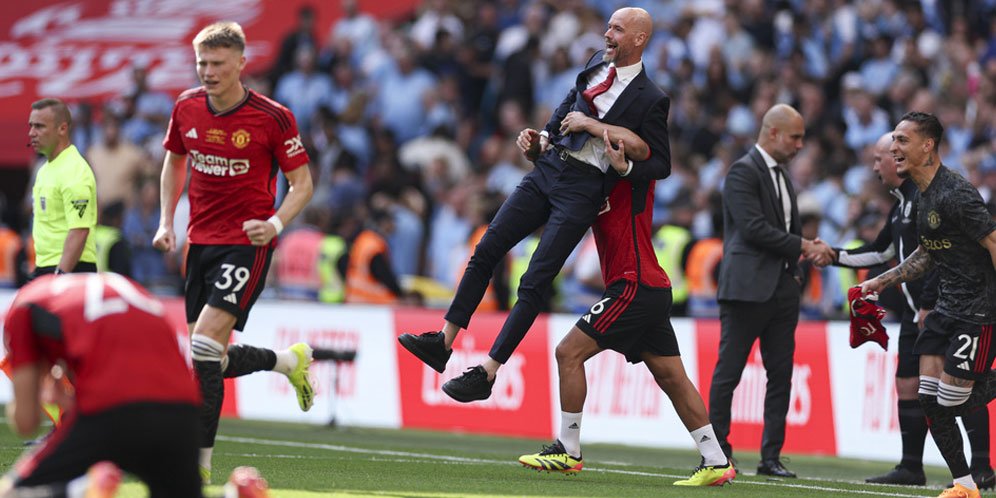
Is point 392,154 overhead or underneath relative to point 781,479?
overhead

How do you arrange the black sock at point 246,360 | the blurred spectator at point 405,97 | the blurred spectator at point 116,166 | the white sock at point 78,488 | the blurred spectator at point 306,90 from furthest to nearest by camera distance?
the blurred spectator at point 306,90 → the blurred spectator at point 405,97 → the blurred spectator at point 116,166 → the black sock at point 246,360 → the white sock at point 78,488

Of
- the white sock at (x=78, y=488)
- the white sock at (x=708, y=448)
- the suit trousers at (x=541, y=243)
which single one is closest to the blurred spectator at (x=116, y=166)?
the suit trousers at (x=541, y=243)

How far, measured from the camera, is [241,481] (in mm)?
6445

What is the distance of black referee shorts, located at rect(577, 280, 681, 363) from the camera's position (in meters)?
9.99

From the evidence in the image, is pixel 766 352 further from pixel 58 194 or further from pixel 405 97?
pixel 405 97

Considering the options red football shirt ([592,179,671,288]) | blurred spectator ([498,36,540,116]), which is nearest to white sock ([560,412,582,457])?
red football shirt ([592,179,671,288])

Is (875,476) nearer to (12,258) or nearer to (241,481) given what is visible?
(241,481)

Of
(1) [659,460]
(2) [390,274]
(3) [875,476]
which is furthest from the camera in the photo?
(2) [390,274]

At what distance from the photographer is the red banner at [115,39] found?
24.2m

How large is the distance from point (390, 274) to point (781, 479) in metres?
7.29

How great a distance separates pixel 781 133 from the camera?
11.9 m

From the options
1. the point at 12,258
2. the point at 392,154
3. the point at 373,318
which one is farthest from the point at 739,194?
the point at 12,258

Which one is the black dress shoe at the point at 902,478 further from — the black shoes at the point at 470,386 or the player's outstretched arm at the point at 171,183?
the player's outstretched arm at the point at 171,183

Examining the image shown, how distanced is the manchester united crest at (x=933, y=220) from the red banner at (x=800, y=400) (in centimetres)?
479
